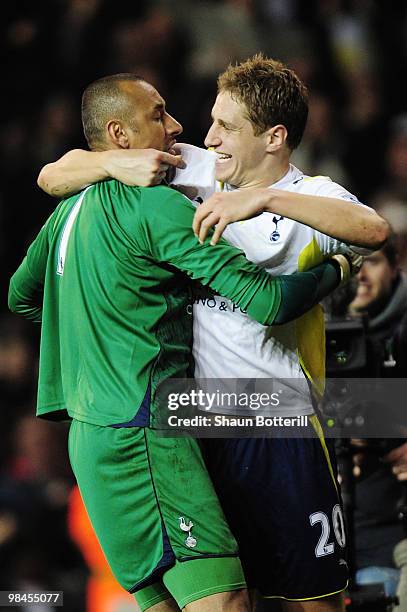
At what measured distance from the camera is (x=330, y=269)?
9.24ft

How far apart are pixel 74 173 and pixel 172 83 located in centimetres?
392

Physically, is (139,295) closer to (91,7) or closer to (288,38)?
(91,7)

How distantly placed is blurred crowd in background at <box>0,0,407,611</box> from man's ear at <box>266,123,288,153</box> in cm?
222

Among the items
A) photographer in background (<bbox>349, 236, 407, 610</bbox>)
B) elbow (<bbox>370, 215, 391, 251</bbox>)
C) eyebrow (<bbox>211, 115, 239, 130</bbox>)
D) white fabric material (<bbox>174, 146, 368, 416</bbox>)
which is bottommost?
photographer in background (<bbox>349, 236, 407, 610</bbox>)

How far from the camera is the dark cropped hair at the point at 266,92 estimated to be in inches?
115

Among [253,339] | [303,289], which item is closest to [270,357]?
[253,339]

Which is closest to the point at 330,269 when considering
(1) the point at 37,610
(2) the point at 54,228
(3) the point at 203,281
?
(3) the point at 203,281

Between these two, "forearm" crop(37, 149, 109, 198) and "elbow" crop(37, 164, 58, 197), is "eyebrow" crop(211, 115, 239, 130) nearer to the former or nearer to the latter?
"forearm" crop(37, 149, 109, 198)

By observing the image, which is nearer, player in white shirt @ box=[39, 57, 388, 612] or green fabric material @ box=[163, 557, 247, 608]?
green fabric material @ box=[163, 557, 247, 608]

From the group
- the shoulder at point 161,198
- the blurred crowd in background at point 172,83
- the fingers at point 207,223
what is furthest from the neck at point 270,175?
the blurred crowd in background at point 172,83

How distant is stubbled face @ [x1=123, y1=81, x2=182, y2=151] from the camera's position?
2887mm

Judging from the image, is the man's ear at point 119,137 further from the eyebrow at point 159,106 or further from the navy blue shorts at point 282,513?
the navy blue shorts at point 282,513

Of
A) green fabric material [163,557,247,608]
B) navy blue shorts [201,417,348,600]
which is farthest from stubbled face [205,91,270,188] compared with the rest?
green fabric material [163,557,247,608]

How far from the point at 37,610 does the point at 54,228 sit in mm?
1968
